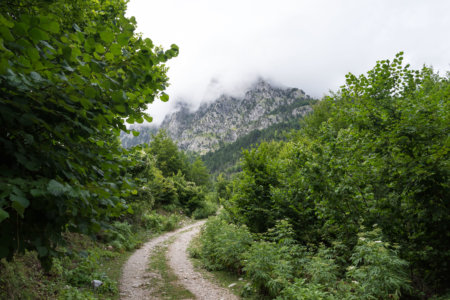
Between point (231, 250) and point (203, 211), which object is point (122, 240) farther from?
point (203, 211)

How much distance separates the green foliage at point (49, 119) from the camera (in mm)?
1682

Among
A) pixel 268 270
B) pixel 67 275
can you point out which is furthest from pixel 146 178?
pixel 268 270

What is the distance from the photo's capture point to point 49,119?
226 centimetres

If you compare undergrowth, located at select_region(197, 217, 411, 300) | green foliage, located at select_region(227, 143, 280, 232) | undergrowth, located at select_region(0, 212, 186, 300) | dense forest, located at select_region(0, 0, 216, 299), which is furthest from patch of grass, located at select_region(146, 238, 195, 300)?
dense forest, located at select_region(0, 0, 216, 299)

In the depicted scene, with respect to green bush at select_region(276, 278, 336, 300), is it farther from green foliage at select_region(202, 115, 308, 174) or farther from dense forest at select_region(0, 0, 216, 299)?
green foliage at select_region(202, 115, 308, 174)

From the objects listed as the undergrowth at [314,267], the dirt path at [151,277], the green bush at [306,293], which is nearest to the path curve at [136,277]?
the dirt path at [151,277]

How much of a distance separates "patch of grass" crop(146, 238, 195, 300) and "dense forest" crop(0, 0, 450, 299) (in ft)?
5.12

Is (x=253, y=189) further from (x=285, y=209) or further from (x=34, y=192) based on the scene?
(x=34, y=192)

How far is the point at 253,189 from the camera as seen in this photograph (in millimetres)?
11492

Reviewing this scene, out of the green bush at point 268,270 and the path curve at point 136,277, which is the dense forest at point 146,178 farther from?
the path curve at point 136,277

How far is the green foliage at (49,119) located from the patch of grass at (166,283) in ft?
20.6

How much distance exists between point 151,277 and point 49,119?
8.74 metres

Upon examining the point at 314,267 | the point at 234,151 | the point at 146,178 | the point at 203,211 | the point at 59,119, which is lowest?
the point at 203,211

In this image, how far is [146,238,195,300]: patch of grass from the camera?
7508 mm
